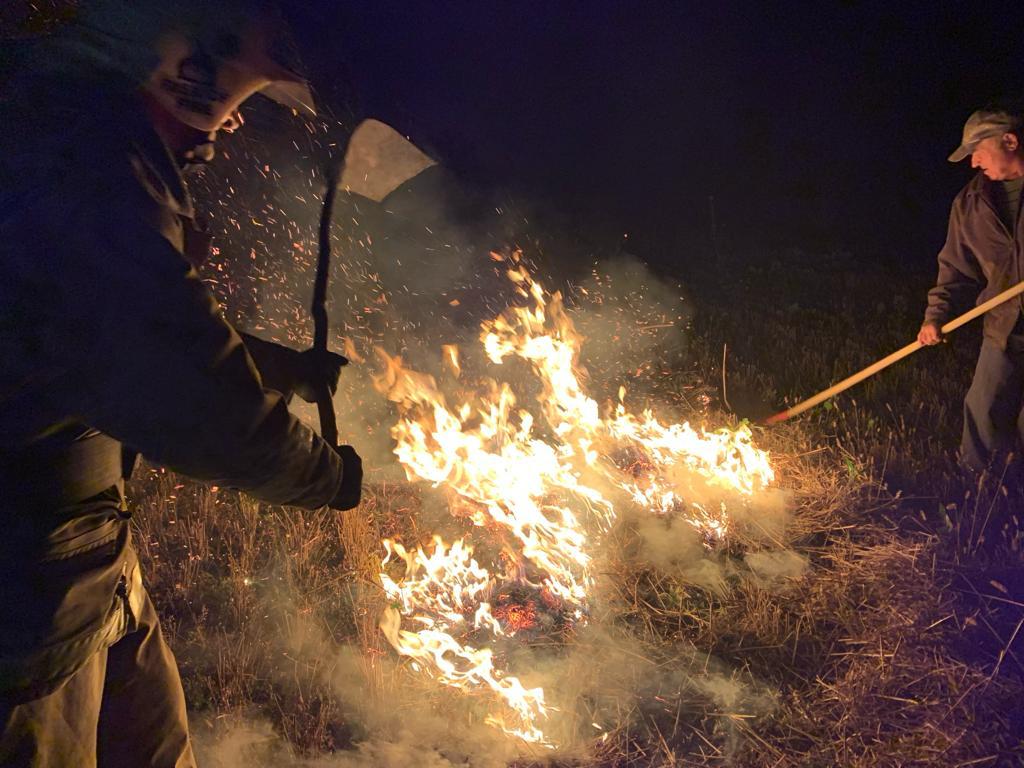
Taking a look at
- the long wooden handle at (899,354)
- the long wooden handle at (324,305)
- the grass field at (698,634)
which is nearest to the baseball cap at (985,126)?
the long wooden handle at (899,354)

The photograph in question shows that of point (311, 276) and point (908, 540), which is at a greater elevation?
point (908, 540)

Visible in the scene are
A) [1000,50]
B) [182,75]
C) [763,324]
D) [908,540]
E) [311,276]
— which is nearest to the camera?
[182,75]

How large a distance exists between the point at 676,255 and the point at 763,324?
835 cm

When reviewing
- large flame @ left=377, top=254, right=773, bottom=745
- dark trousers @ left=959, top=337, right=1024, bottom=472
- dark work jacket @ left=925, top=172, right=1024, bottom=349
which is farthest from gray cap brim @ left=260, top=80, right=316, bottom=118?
dark trousers @ left=959, top=337, right=1024, bottom=472

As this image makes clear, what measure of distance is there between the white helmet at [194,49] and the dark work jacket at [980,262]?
4.07 metres

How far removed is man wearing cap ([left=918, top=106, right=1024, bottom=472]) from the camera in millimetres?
3939

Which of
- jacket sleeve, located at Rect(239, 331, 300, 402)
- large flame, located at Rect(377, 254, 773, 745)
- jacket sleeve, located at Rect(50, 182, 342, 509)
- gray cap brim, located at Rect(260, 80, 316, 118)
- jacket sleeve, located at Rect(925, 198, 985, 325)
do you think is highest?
jacket sleeve, located at Rect(925, 198, 985, 325)

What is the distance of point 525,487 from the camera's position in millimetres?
3914

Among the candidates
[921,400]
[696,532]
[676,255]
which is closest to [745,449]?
[696,532]

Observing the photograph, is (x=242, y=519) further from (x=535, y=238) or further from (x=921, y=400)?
(x=535, y=238)

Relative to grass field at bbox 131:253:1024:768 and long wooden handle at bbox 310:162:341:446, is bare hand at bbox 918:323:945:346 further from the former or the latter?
long wooden handle at bbox 310:162:341:446

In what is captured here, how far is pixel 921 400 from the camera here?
18.3 feet

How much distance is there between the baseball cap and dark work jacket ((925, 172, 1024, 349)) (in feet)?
0.66

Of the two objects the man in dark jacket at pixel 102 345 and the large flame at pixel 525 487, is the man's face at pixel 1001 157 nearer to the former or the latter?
the large flame at pixel 525 487
